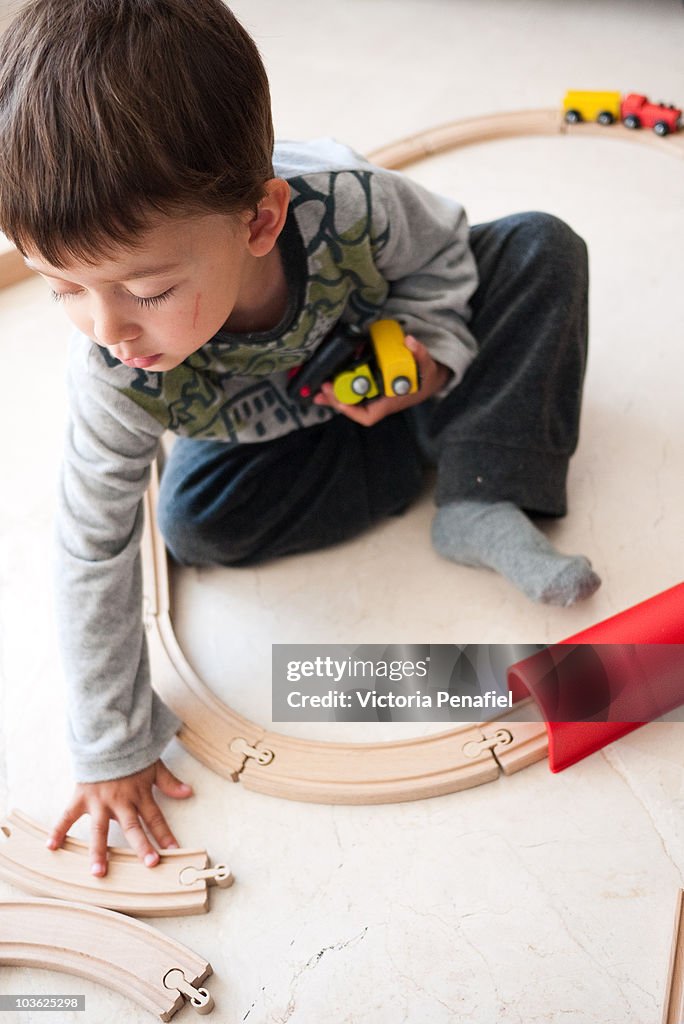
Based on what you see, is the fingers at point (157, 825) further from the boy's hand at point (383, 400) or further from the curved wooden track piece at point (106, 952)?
the boy's hand at point (383, 400)

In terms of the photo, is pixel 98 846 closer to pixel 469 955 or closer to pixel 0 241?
pixel 469 955

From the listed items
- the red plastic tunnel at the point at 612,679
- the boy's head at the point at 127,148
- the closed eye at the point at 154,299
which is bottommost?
the red plastic tunnel at the point at 612,679

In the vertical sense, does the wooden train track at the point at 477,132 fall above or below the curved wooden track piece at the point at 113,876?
above

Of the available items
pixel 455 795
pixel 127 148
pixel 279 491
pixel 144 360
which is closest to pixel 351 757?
pixel 455 795

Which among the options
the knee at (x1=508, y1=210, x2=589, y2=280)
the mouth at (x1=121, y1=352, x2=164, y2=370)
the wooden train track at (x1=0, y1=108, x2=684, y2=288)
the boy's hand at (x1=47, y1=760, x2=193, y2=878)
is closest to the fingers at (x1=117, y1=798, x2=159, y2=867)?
the boy's hand at (x1=47, y1=760, x2=193, y2=878)

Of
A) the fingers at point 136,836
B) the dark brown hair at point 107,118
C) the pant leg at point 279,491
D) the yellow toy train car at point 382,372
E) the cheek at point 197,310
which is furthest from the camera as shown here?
the pant leg at point 279,491

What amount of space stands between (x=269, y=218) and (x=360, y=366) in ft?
0.70

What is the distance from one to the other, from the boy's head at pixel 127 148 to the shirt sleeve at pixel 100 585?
6.8 inches

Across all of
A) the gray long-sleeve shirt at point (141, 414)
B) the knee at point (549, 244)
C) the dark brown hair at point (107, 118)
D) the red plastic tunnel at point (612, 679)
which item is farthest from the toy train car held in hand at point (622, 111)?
the dark brown hair at point (107, 118)

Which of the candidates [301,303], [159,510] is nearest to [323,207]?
[301,303]

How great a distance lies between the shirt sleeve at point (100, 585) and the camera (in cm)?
103

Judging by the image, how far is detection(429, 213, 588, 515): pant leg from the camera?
1.18 m

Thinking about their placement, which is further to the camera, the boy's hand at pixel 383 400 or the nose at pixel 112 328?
the boy's hand at pixel 383 400

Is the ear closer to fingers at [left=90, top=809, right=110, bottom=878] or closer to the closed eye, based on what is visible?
the closed eye
